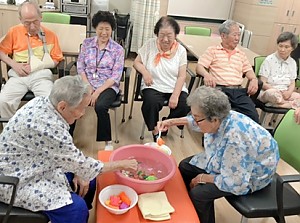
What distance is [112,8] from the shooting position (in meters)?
5.82

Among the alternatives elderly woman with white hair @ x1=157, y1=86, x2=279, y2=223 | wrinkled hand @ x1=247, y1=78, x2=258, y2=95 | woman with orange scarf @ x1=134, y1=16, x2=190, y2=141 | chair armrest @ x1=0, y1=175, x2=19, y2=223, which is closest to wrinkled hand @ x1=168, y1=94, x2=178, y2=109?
woman with orange scarf @ x1=134, y1=16, x2=190, y2=141

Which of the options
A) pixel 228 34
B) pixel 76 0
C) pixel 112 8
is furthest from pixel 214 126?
pixel 112 8

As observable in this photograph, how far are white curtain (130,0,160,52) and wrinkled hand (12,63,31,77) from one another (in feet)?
9.84

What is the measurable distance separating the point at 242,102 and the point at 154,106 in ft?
2.76

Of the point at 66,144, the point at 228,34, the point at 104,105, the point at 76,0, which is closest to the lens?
the point at 66,144

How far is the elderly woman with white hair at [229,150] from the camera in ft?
5.04

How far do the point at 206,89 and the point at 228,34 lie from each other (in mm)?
1475

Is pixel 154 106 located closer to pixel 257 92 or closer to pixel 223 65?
pixel 223 65

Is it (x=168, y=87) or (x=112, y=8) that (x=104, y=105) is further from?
(x=112, y=8)

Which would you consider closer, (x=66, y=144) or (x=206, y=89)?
(x=66, y=144)

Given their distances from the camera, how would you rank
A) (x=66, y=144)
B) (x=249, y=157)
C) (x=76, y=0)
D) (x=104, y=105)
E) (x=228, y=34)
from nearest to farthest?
(x=66, y=144) → (x=249, y=157) → (x=104, y=105) → (x=228, y=34) → (x=76, y=0)

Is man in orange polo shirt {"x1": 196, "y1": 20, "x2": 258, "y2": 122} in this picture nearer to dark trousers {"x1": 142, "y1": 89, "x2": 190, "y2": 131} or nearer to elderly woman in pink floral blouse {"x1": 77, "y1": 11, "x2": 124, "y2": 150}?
dark trousers {"x1": 142, "y1": 89, "x2": 190, "y2": 131}

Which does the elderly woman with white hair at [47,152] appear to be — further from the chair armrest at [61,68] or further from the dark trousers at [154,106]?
the dark trousers at [154,106]

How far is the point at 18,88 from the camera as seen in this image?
2539 mm
